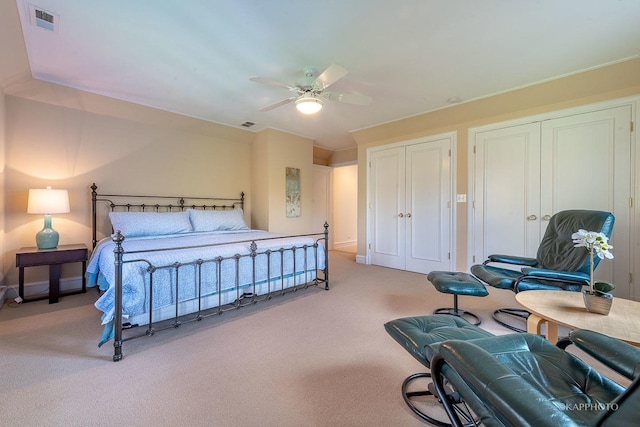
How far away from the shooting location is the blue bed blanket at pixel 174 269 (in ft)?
7.02

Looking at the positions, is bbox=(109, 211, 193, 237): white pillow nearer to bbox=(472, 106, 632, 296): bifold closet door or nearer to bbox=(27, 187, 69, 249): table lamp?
bbox=(27, 187, 69, 249): table lamp

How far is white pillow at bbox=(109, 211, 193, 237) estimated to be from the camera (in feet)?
11.3

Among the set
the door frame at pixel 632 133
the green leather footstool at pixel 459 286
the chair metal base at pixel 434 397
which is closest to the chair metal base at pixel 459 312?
the green leather footstool at pixel 459 286

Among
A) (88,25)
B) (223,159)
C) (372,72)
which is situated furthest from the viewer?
(223,159)

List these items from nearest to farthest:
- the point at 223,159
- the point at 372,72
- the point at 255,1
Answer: the point at 255,1, the point at 372,72, the point at 223,159

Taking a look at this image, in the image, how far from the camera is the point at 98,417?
4.68 ft

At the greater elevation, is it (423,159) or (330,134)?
(330,134)

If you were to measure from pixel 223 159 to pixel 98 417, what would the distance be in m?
4.25

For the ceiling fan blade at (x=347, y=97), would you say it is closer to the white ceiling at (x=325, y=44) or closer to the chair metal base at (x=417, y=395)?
the white ceiling at (x=325, y=44)

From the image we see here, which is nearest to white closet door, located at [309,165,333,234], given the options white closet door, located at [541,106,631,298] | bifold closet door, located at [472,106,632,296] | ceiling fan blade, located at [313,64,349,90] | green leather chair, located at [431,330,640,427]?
bifold closet door, located at [472,106,632,296]

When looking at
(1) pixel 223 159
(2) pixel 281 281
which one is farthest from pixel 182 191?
(2) pixel 281 281

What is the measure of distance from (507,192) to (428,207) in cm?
111

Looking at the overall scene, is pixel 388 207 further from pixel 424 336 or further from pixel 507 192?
pixel 424 336

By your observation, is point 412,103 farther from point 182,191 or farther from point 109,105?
point 109,105
